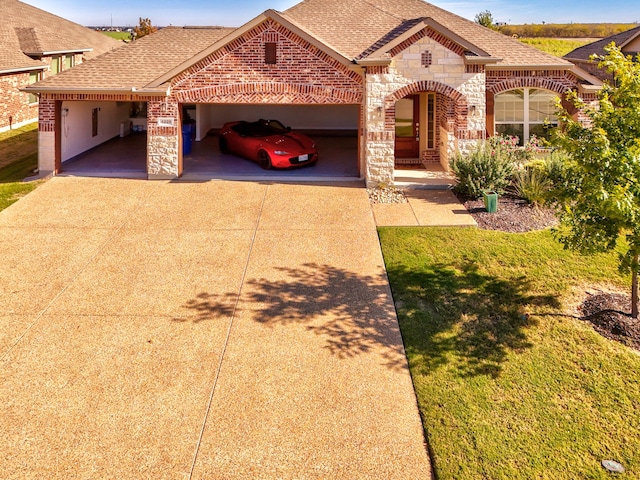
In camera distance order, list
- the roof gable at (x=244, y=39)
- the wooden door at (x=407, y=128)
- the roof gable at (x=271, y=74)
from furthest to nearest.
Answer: the wooden door at (x=407, y=128)
the roof gable at (x=271, y=74)
the roof gable at (x=244, y=39)

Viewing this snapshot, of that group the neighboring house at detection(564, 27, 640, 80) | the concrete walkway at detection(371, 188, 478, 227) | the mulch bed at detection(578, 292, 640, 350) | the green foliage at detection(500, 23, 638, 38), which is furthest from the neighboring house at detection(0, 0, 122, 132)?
the green foliage at detection(500, 23, 638, 38)

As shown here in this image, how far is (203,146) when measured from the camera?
73.3ft

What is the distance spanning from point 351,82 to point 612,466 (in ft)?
41.9

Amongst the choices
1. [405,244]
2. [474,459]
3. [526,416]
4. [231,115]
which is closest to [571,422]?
[526,416]

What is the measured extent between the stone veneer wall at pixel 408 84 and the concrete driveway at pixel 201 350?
3.28 meters

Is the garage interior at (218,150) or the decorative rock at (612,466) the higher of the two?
the garage interior at (218,150)

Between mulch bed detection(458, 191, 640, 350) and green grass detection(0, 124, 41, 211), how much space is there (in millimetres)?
12390

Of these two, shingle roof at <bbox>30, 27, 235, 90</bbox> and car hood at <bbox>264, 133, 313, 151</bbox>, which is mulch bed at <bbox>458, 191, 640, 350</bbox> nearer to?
car hood at <bbox>264, 133, 313, 151</bbox>

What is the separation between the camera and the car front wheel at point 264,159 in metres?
17.9

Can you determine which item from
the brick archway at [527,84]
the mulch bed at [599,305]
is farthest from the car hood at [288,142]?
the mulch bed at [599,305]

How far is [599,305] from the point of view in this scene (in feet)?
28.8

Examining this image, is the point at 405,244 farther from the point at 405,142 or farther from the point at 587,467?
the point at 405,142

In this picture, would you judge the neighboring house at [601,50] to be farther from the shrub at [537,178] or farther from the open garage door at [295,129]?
the shrub at [537,178]

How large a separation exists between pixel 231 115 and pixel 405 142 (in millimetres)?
9999
